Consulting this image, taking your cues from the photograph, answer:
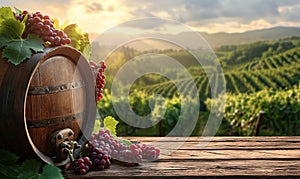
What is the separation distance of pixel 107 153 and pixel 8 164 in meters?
0.55

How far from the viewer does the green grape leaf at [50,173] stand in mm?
1969

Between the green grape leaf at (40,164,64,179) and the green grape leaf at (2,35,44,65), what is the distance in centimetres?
51

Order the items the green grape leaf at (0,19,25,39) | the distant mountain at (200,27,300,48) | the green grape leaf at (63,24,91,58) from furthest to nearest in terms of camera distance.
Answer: the distant mountain at (200,27,300,48) → the green grape leaf at (63,24,91,58) → the green grape leaf at (0,19,25,39)

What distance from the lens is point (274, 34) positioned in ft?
50.8

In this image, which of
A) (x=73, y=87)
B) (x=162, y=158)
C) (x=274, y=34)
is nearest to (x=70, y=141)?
(x=73, y=87)

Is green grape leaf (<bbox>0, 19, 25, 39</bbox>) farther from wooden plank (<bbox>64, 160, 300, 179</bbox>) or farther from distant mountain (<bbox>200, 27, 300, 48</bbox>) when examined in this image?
distant mountain (<bbox>200, 27, 300, 48</bbox>)

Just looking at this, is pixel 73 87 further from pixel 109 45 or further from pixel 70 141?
pixel 109 45

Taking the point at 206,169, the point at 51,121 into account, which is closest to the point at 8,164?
the point at 51,121

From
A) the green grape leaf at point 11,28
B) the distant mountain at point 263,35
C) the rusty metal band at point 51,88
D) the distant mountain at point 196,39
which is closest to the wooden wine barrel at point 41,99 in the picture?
the rusty metal band at point 51,88

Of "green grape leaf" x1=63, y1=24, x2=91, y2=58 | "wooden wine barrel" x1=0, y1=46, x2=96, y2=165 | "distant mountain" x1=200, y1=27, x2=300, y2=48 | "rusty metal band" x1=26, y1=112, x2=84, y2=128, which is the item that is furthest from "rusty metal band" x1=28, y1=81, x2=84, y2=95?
"distant mountain" x1=200, y1=27, x2=300, y2=48

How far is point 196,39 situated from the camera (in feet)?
8.40

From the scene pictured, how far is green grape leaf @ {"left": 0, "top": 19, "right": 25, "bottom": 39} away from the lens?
1.99 meters

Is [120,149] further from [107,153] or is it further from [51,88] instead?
[51,88]

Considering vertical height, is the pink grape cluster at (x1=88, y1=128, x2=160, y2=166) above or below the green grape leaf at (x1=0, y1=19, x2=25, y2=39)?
below
